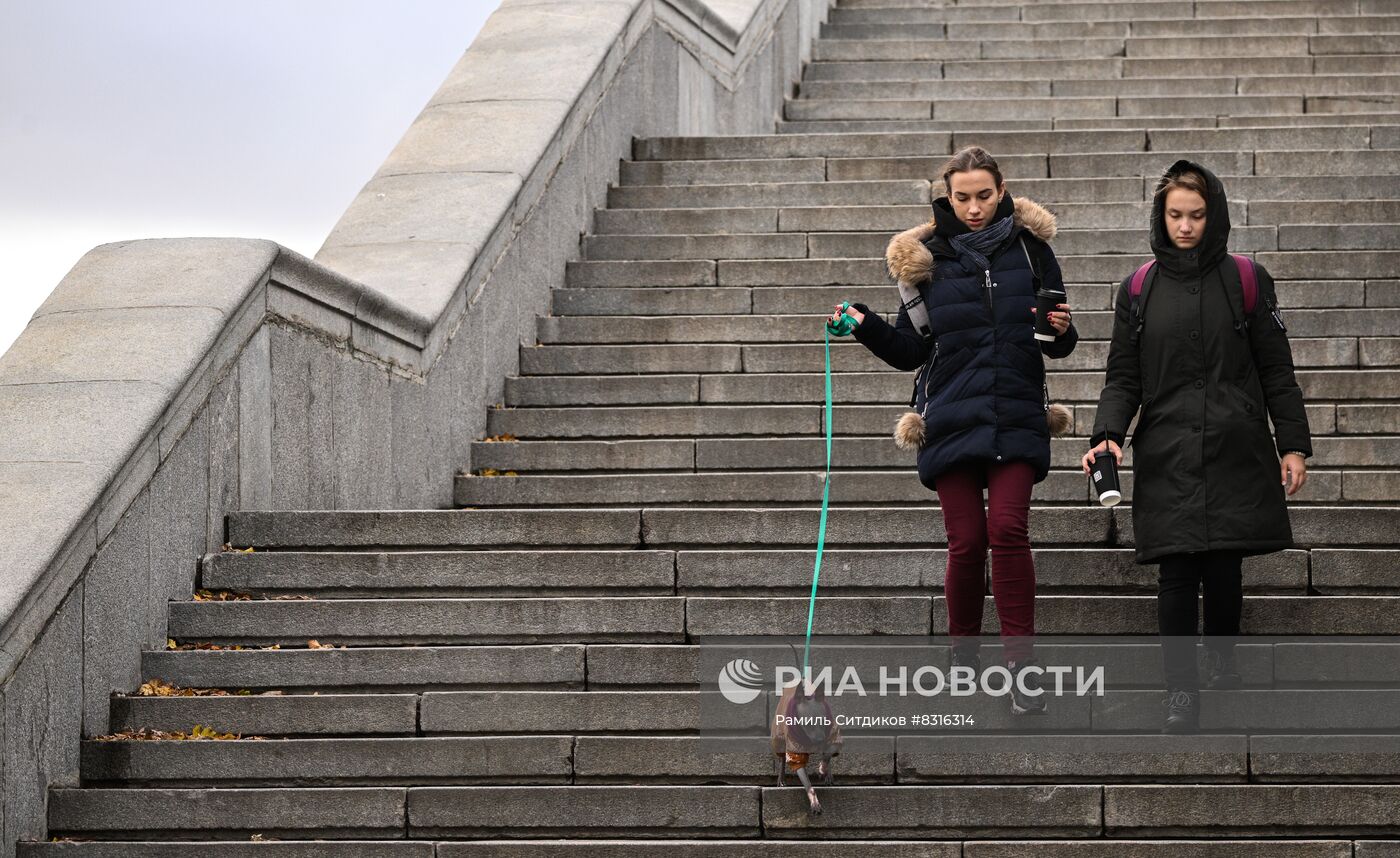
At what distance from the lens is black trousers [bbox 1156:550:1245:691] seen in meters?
5.84

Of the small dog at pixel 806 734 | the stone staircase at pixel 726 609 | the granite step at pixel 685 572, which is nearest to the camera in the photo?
the small dog at pixel 806 734

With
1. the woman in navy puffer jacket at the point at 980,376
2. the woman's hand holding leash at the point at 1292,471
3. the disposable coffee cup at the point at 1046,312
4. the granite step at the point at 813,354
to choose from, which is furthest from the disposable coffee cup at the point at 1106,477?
the granite step at the point at 813,354

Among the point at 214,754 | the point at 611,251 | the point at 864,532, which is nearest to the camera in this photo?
the point at 214,754

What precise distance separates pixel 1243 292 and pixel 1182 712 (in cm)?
124

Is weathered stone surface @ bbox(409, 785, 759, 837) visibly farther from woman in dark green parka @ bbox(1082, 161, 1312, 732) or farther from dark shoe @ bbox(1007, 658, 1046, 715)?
woman in dark green parka @ bbox(1082, 161, 1312, 732)

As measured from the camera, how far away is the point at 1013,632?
589 centimetres

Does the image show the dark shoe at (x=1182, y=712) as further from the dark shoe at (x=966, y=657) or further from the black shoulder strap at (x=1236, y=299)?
the black shoulder strap at (x=1236, y=299)

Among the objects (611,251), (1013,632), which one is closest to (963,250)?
(1013,632)

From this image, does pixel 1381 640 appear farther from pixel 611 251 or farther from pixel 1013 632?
pixel 611 251

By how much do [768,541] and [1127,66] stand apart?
712cm

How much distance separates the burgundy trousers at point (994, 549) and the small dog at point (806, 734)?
603mm

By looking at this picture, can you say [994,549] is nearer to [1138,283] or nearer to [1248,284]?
[1138,283]

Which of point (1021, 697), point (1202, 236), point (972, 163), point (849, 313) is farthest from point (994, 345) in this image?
point (1021, 697)

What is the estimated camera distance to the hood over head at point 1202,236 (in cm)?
593
